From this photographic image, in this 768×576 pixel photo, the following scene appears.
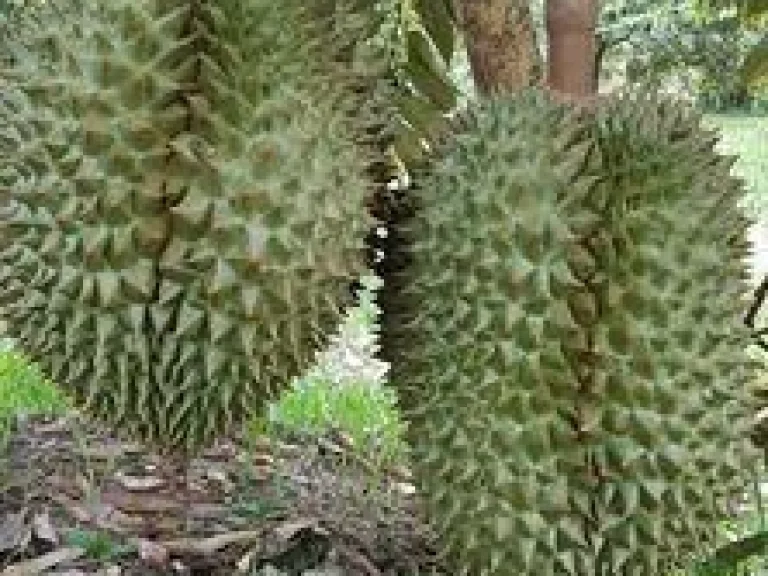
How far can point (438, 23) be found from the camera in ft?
6.42

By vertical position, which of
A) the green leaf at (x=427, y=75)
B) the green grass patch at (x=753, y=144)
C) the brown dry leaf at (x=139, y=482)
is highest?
the green grass patch at (x=753, y=144)

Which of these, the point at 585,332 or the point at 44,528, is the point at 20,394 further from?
the point at 585,332

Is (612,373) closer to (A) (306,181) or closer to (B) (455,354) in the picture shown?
(B) (455,354)

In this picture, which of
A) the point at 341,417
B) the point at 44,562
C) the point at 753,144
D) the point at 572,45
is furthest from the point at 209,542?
the point at 753,144

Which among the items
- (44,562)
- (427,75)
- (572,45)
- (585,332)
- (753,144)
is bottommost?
(44,562)

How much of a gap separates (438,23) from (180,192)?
73 centimetres

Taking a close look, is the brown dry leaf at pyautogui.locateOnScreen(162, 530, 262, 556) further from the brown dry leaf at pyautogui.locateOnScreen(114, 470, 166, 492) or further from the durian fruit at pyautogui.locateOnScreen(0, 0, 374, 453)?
the durian fruit at pyautogui.locateOnScreen(0, 0, 374, 453)

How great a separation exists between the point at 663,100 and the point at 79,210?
55 cm

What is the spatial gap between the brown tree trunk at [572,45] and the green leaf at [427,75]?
1.61 feet

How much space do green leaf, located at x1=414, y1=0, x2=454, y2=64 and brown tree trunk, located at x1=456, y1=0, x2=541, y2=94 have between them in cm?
44

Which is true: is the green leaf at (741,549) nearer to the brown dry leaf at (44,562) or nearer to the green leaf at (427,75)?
the green leaf at (427,75)

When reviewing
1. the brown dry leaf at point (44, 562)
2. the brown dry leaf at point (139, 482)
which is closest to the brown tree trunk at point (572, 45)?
the brown dry leaf at point (44, 562)

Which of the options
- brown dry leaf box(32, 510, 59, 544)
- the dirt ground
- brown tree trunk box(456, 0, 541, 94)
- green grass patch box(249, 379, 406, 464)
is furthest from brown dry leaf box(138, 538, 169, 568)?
brown tree trunk box(456, 0, 541, 94)

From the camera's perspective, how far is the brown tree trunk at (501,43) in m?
1.48
